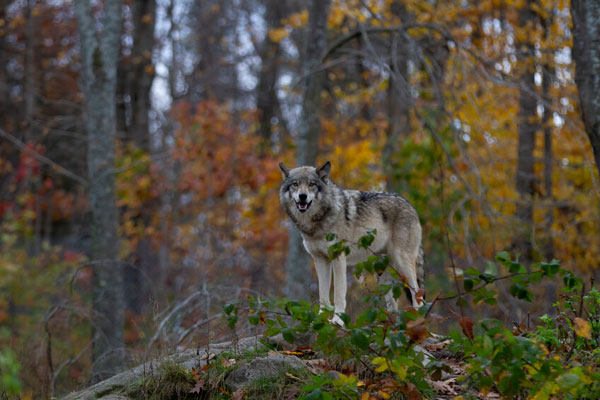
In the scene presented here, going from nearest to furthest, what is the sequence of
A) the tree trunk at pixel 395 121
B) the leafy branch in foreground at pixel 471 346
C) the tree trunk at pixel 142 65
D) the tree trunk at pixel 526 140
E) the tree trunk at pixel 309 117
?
the leafy branch in foreground at pixel 471 346
the tree trunk at pixel 309 117
the tree trunk at pixel 395 121
the tree trunk at pixel 526 140
the tree trunk at pixel 142 65

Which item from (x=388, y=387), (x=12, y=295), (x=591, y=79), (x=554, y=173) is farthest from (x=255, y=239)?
(x=388, y=387)

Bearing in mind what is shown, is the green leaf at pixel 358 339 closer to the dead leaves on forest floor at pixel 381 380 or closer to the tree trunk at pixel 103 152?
the dead leaves on forest floor at pixel 381 380

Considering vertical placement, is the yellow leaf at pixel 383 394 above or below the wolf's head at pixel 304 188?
below

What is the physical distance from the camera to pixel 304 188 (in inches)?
265

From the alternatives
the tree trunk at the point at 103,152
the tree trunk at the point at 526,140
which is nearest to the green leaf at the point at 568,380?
the tree trunk at the point at 103,152

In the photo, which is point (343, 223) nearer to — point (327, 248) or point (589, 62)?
point (327, 248)

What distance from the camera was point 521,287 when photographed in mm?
4059

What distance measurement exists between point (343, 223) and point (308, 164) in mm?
4593

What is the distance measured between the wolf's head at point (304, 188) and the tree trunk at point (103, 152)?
504cm

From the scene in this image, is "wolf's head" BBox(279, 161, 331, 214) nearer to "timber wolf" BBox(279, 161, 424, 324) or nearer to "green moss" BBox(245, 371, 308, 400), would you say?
"timber wolf" BBox(279, 161, 424, 324)

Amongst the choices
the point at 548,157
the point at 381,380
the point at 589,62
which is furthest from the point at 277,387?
the point at 548,157

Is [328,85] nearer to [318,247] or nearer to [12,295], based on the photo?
[12,295]

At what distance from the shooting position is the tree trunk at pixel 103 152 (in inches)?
424

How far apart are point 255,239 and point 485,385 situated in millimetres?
15981
